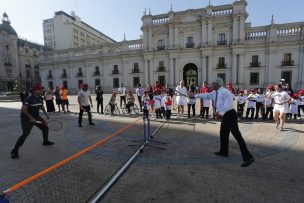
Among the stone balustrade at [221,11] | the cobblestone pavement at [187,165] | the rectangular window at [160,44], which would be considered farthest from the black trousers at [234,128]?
the stone balustrade at [221,11]

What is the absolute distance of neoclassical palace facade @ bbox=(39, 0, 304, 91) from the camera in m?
28.1

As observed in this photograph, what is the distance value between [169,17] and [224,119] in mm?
32557

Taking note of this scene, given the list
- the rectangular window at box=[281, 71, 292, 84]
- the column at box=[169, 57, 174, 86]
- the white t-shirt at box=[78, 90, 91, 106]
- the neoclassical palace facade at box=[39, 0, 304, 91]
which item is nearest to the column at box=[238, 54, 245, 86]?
the neoclassical palace facade at box=[39, 0, 304, 91]

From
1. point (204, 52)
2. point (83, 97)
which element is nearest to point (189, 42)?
point (204, 52)

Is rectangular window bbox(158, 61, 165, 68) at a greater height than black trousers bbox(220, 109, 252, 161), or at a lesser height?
greater

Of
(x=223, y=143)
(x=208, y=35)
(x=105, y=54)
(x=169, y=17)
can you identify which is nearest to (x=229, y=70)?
(x=208, y=35)

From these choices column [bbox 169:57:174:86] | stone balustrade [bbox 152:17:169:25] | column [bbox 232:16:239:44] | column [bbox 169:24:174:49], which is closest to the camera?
column [bbox 232:16:239:44]

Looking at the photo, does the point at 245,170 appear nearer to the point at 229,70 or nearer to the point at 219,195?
the point at 219,195

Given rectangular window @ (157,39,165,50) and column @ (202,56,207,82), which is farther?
rectangular window @ (157,39,165,50)

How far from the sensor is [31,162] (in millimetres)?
4590

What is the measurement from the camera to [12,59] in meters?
49.9

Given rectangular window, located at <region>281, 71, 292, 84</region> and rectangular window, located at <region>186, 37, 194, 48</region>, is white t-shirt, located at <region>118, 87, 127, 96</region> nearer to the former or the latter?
rectangular window, located at <region>186, 37, 194, 48</region>

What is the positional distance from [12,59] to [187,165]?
62.5m

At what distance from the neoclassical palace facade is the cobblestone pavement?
83.8 feet
